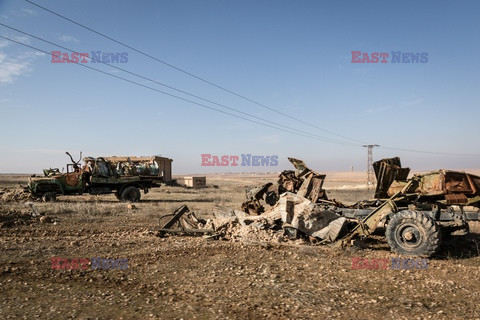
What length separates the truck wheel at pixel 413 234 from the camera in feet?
21.6

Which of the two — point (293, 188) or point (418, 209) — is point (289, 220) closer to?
point (293, 188)

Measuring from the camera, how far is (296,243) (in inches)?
312

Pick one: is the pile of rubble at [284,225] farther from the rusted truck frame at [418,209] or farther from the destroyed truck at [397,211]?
the rusted truck frame at [418,209]

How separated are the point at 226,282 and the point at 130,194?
14884 mm

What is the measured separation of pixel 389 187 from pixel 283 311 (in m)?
5.21

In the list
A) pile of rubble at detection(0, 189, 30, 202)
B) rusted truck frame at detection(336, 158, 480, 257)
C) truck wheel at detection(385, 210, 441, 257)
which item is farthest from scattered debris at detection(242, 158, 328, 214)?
pile of rubble at detection(0, 189, 30, 202)

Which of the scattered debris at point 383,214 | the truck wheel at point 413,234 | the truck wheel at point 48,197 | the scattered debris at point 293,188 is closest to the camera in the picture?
the truck wheel at point 413,234

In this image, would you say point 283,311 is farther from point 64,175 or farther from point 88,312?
point 64,175

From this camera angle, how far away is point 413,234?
6.82 metres

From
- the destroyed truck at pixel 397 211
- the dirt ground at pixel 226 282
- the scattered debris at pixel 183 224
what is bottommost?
the dirt ground at pixel 226 282

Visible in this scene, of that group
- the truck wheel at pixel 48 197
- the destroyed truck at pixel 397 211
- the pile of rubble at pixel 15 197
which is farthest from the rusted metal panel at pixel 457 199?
the pile of rubble at pixel 15 197

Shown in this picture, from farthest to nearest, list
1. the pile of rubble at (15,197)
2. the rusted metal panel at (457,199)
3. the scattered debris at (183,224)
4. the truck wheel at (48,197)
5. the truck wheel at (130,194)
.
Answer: the truck wheel at (130,194), the pile of rubble at (15,197), the truck wheel at (48,197), the scattered debris at (183,224), the rusted metal panel at (457,199)

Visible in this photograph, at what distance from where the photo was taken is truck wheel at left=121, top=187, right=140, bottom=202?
61.6 ft

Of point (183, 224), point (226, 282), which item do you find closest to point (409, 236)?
point (226, 282)
